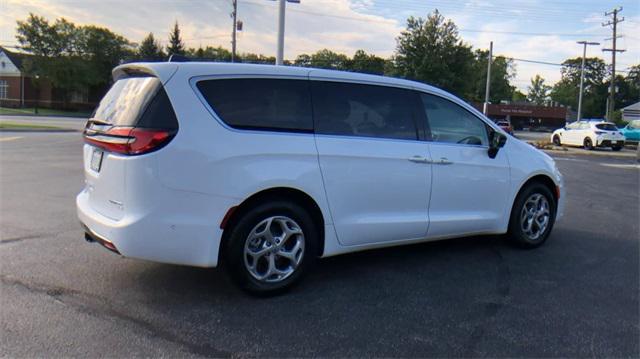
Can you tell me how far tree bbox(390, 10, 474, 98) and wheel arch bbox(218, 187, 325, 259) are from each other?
58.3m

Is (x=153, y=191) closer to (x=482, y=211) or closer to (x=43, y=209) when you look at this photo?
(x=482, y=211)

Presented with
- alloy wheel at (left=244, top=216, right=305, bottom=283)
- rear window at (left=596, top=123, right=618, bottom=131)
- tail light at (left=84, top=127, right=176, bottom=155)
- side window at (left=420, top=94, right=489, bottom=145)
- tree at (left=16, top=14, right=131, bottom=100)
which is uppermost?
tree at (left=16, top=14, right=131, bottom=100)

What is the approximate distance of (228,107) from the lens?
12.6 feet

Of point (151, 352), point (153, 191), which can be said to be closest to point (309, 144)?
point (153, 191)

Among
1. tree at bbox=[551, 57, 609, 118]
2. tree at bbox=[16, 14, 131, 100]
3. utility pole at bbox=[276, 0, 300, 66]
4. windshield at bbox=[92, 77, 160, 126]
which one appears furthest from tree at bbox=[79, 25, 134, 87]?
tree at bbox=[551, 57, 609, 118]

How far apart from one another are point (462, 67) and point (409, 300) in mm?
63931

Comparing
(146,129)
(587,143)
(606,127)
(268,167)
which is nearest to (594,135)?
(587,143)

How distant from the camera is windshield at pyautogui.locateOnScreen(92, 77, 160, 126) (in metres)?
3.72

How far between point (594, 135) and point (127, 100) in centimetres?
2934

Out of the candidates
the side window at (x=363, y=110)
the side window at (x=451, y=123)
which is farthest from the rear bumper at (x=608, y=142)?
the side window at (x=363, y=110)

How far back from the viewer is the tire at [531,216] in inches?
221

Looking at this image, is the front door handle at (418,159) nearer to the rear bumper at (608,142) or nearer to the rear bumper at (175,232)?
the rear bumper at (175,232)

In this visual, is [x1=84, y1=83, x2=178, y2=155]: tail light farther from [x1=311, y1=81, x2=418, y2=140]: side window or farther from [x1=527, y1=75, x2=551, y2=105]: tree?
[x1=527, y1=75, x2=551, y2=105]: tree

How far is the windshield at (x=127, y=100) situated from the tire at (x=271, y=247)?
111 cm
